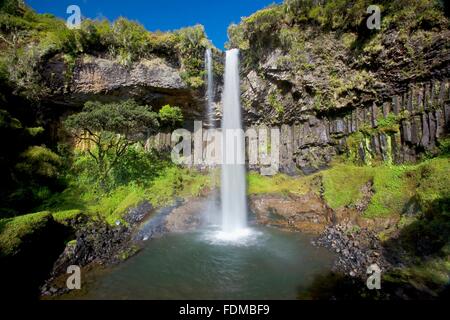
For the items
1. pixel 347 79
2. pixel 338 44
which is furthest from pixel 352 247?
pixel 338 44

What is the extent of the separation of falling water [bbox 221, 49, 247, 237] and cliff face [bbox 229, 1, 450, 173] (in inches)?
36.0

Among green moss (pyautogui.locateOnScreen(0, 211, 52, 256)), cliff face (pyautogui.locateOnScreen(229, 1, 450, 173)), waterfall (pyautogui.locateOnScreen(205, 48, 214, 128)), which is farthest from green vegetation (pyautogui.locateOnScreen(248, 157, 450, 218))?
green moss (pyautogui.locateOnScreen(0, 211, 52, 256))

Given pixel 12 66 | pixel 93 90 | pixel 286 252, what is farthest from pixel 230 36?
pixel 286 252

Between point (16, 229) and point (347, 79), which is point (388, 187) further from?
point (16, 229)

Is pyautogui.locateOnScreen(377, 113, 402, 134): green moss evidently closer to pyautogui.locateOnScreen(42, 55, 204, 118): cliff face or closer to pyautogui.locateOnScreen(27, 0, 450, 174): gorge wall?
pyautogui.locateOnScreen(27, 0, 450, 174): gorge wall

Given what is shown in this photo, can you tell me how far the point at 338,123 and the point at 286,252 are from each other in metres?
10.8

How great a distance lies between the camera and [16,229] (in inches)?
294

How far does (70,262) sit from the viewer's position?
880cm

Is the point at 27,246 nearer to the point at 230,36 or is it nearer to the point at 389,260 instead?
the point at 389,260

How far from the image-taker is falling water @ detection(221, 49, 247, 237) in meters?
15.7

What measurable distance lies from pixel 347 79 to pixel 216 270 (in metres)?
14.7

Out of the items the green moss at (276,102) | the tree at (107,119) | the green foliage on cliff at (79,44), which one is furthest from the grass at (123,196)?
the green moss at (276,102)

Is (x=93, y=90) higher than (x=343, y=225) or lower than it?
higher

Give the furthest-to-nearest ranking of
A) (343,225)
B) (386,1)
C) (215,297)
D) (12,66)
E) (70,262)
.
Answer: (12,66)
(386,1)
(343,225)
(70,262)
(215,297)
